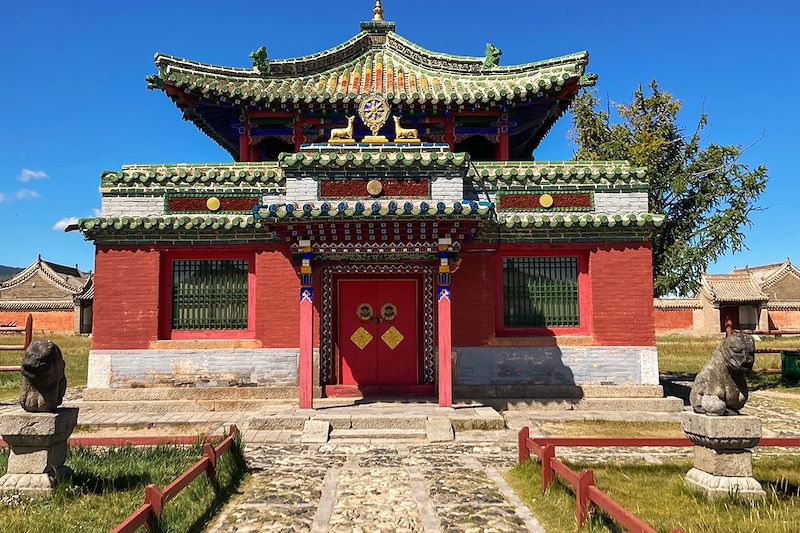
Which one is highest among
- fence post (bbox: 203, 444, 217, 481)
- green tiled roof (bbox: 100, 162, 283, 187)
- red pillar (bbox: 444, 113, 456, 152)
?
red pillar (bbox: 444, 113, 456, 152)

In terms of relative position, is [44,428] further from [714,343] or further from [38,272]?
[38,272]

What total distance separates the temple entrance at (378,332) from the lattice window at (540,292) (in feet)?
6.73

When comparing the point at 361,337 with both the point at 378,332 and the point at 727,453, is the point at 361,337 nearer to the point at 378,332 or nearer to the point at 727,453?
the point at 378,332

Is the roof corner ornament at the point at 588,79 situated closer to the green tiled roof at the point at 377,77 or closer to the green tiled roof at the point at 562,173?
the green tiled roof at the point at 377,77

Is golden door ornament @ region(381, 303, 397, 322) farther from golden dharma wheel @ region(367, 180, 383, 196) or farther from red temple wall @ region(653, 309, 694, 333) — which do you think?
red temple wall @ region(653, 309, 694, 333)

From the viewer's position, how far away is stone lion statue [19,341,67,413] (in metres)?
6.43

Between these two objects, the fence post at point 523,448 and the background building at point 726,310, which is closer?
the fence post at point 523,448

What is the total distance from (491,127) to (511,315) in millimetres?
4926

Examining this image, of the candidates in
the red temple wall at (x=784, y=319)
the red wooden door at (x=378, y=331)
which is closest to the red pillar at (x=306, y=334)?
the red wooden door at (x=378, y=331)

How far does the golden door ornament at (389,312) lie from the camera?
13055 millimetres

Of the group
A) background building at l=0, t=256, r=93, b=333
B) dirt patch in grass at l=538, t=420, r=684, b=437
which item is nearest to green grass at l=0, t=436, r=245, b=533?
dirt patch in grass at l=538, t=420, r=684, b=437

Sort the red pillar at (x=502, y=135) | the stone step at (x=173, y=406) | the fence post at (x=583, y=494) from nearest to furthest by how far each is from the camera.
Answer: the fence post at (x=583, y=494) → the stone step at (x=173, y=406) → the red pillar at (x=502, y=135)

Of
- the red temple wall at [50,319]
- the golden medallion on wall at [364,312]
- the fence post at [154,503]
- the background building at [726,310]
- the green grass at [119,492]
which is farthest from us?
the red temple wall at [50,319]

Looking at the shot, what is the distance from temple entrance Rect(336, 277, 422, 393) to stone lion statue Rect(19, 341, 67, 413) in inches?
272
